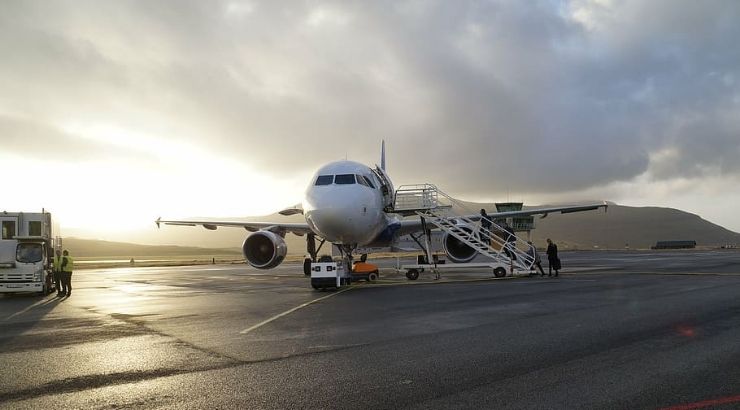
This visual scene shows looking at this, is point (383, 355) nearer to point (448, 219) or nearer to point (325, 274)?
point (325, 274)

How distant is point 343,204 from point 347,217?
18.4 inches

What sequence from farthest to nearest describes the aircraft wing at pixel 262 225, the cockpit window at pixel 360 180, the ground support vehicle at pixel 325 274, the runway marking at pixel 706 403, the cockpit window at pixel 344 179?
the aircraft wing at pixel 262 225, the cockpit window at pixel 360 180, the cockpit window at pixel 344 179, the ground support vehicle at pixel 325 274, the runway marking at pixel 706 403

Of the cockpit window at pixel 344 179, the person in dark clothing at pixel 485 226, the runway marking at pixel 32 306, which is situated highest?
the cockpit window at pixel 344 179

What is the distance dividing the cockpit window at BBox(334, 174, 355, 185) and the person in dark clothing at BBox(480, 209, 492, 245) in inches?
277

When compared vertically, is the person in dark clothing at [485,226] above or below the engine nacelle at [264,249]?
above

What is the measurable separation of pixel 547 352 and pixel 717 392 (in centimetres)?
221

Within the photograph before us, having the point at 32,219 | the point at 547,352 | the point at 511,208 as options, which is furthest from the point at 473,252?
the point at 511,208

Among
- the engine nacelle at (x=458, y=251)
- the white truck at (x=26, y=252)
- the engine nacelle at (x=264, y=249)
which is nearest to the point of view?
the white truck at (x=26, y=252)

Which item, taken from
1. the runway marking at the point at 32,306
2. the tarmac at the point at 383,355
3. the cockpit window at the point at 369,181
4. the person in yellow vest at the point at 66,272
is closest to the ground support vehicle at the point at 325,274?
the cockpit window at the point at 369,181

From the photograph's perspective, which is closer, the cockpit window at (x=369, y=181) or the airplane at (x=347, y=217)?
the airplane at (x=347, y=217)

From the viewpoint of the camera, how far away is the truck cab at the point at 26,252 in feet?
59.2

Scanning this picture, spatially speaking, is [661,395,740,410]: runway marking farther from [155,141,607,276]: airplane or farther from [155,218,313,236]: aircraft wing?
[155,218,313,236]: aircraft wing

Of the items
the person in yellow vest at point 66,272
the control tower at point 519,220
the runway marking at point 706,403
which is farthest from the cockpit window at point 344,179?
the control tower at point 519,220

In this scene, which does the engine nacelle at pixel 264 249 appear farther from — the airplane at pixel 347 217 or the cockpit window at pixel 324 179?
the cockpit window at pixel 324 179
